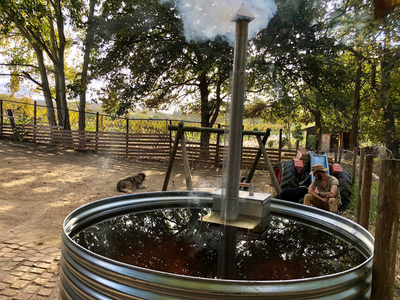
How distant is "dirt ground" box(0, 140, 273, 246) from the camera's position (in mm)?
4168

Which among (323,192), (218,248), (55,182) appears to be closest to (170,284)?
(218,248)

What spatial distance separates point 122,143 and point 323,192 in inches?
364

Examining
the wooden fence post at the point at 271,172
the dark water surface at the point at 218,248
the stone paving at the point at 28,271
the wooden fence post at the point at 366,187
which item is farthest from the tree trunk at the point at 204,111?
the dark water surface at the point at 218,248

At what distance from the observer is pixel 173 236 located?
2.19m

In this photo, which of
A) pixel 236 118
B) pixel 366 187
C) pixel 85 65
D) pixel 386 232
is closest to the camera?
pixel 386 232

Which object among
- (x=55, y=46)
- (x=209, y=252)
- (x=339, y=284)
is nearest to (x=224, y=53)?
(x=209, y=252)

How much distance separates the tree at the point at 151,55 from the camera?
812cm

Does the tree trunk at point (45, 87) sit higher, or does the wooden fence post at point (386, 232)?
the tree trunk at point (45, 87)

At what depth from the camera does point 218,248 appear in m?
1.98

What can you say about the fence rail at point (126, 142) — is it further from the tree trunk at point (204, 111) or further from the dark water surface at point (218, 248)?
the dark water surface at point (218, 248)

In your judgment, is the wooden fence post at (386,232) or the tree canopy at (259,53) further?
the tree canopy at (259,53)

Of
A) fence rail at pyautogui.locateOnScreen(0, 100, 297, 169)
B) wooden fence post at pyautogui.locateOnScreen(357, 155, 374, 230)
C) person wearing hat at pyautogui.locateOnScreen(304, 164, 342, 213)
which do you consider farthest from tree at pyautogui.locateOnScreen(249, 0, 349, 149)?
wooden fence post at pyautogui.locateOnScreen(357, 155, 374, 230)

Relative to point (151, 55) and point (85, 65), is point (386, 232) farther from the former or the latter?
point (85, 65)

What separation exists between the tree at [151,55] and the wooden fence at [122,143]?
753 mm
